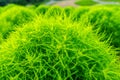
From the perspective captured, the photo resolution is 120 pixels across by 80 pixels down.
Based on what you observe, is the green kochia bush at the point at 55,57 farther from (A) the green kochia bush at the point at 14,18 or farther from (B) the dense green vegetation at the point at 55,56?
(A) the green kochia bush at the point at 14,18

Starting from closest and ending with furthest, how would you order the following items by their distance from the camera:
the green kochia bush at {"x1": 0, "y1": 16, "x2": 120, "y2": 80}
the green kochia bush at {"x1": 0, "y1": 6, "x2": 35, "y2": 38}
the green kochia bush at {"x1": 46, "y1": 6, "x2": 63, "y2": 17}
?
1. the green kochia bush at {"x1": 0, "y1": 16, "x2": 120, "y2": 80}
2. the green kochia bush at {"x1": 46, "y1": 6, "x2": 63, "y2": 17}
3. the green kochia bush at {"x1": 0, "y1": 6, "x2": 35, "y2": 38}

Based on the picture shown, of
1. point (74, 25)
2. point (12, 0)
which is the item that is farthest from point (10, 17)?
point (12, 0)

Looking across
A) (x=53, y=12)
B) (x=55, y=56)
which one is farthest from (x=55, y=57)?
(x=53, y=12)

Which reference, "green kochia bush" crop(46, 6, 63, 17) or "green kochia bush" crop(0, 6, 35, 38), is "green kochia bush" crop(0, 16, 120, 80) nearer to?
"green kochia bush" crop(46, 6, 63, 17)

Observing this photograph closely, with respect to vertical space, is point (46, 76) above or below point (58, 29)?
below

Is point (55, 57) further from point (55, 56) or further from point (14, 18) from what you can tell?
point (14, 18)

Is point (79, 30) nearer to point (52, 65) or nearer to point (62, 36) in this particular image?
point (62, 36)

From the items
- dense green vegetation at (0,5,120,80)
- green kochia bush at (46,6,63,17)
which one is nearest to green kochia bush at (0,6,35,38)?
green kochia bush at (46,6,63,17)

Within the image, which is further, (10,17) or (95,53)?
(10,17)

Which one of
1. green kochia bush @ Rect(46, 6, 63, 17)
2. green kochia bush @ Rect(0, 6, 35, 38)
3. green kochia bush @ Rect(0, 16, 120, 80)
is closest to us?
green kochia bush @ Rect(0, 16, 120, 80)
